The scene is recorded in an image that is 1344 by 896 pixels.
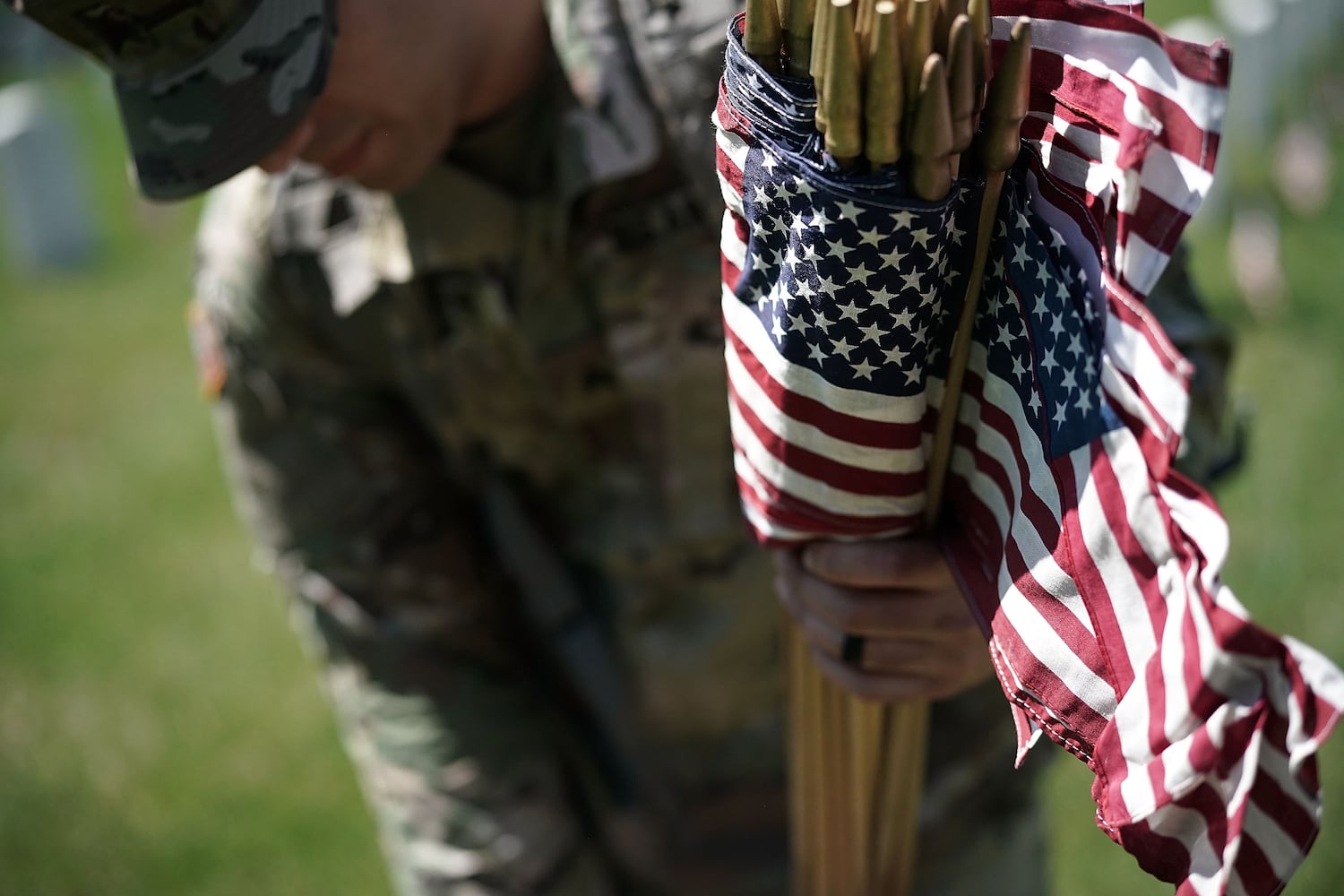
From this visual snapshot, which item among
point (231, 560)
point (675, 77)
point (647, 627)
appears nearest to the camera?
point (675, 77)

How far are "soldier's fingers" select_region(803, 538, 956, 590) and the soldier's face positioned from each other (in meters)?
0.75

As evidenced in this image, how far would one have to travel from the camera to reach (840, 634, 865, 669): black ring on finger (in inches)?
54.7

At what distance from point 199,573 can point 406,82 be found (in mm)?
3670

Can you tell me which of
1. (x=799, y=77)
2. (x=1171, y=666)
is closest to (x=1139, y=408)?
(x=1171, y=666)

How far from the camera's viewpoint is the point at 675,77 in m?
1.59

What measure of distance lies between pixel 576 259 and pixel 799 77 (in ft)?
2.43

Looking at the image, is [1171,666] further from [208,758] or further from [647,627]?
[208,758]

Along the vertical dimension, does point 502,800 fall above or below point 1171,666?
below

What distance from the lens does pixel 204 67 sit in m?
1.48

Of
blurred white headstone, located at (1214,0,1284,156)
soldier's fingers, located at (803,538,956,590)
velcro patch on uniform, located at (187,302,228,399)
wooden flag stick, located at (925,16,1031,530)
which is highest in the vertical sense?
wooden flag stick, located at (925,16,1031,530)

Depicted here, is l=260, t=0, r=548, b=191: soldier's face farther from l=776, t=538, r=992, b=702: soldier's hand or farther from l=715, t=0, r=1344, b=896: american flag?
l=776, t=538, r=992, b=702: soldier's hand

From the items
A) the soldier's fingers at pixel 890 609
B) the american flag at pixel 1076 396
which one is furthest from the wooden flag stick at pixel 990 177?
the soldier's fingers at pixel 890 609

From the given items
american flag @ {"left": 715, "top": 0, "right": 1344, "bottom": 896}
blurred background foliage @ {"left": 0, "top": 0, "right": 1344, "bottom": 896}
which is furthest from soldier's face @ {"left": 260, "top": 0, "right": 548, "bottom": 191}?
blurred background foliage @ {"left": 0, "top": 0, "right": 1344, "bottom": 896}

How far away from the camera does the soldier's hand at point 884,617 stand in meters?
1.27
